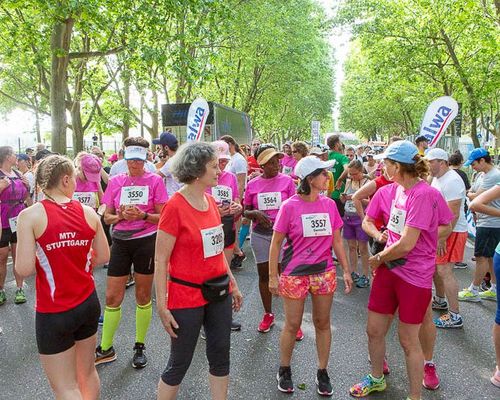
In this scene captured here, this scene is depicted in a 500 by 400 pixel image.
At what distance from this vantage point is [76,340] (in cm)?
261

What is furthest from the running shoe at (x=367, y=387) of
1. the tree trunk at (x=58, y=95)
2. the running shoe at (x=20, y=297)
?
the tree trunk at (x=58, y=95)

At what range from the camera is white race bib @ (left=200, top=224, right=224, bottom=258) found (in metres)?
2.65

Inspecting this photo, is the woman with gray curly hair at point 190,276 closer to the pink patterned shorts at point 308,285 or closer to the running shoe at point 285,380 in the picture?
the pink patterned shorts at point 308,285

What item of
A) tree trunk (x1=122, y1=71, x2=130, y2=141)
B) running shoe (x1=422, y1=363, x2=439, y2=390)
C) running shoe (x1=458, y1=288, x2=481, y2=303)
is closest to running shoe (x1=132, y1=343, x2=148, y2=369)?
running shoe (x1=422, y1=363, x2=439, y2=390)

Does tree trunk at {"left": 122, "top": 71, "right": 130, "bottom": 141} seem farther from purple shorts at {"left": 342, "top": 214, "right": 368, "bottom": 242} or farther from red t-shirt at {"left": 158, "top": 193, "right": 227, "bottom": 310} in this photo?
red t-shirt at {"left": 158, "top": 193, "right": 227, "bottom": 310}

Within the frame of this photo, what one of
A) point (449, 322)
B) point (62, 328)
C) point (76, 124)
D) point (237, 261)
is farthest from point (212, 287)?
point (76, 124)

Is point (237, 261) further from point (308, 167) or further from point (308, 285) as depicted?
point (308, 167)

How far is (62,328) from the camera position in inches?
97.6

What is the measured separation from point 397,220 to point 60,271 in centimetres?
219

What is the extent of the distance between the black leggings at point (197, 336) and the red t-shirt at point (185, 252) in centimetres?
7

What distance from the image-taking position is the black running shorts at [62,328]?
2.46 metres

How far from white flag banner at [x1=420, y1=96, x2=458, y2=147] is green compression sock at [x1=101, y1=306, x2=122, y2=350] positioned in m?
5.82

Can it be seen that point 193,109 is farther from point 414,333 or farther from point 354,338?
point 414,333

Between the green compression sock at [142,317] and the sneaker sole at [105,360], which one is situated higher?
the green compression sock at [142,317]
